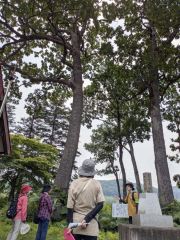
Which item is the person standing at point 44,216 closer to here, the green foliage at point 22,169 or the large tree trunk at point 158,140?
the large tree trunk at point 158,140

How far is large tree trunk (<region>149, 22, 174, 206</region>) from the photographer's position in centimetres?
1596

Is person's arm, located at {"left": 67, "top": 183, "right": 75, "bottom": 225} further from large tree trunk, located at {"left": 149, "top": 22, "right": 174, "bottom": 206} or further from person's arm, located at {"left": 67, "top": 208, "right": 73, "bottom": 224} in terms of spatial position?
large tree trunk, located at {"left": 149, "top": 22, "right": 174, "bottom": 206}

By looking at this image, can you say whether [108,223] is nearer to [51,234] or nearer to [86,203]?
[51,234]

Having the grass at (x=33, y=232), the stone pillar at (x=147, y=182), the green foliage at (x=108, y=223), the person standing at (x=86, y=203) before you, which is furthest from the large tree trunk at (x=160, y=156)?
the person standing at (x=86, y=203)

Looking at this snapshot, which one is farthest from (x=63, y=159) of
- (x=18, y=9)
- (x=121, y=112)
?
(x=121, y=112)

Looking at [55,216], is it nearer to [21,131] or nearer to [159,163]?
[159,163]

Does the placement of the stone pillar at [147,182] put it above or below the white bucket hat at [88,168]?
above

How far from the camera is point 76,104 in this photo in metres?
17.0

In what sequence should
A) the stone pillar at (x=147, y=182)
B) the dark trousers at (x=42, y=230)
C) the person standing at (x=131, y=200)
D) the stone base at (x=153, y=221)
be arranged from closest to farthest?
the stone base at (x=153, y=221), the stone pillar at (x=147, y=182), the dark trousers at (x=42, y=230), the person standing at (x=131, y=200)

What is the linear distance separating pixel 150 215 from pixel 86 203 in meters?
2.56

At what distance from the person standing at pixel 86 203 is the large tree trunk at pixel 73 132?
10.3 m

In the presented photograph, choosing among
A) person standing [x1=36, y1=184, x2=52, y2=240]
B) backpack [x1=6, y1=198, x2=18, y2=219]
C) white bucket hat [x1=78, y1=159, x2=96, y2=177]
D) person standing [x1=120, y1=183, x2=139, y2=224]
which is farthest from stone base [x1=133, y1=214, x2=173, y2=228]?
person standing [x1=120, y1=183, x2=139, y2=224]

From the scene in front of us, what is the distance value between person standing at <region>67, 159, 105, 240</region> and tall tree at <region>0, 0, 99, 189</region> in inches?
413

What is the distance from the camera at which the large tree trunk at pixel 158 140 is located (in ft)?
52.4
